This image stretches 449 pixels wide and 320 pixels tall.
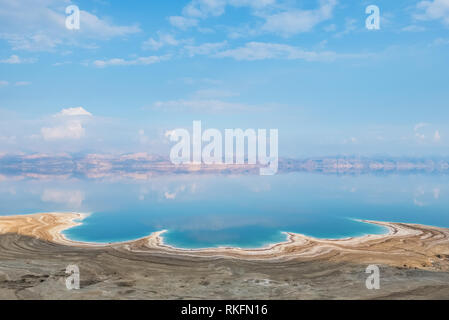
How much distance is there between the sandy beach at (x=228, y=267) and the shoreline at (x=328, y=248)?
0.23ft

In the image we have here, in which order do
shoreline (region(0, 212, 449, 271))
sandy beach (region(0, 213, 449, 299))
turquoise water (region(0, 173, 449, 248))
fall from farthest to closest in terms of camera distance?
turquoise water (region(0, 173, 449, 248)) → shoreline (region(0, 212, 449, 271)) → sandy beach (region(0, 213, 449, 299))

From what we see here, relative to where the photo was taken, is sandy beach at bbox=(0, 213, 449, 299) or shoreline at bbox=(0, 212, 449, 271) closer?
sandy beach at bbox=(0, 213, 449, 299)

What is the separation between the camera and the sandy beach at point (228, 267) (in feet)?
44.5

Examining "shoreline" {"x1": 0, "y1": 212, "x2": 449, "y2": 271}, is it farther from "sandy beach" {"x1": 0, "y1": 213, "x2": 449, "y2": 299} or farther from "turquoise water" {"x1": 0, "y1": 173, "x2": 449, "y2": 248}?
"turquoise water" {"x1": 0, "y1": 173, "x2": 449, "y2": 248}

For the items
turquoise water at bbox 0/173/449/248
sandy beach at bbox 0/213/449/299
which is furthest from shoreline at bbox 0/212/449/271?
turquoise water at bbox 0/173/449/248

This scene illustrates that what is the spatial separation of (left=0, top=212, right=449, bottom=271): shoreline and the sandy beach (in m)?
0.07

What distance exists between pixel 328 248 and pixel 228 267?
838cm

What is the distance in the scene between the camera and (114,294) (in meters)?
13.1

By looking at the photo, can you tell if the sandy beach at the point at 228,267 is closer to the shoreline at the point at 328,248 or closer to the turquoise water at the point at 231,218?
the shoreline at the point at 328,248

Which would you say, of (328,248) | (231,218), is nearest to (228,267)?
(328,248)

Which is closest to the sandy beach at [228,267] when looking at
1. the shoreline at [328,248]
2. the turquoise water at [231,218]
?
the shoreline at [328,248]

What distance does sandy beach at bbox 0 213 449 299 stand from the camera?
13555mm

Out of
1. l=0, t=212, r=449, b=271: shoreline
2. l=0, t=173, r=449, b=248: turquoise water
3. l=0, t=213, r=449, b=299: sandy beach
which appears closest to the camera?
l=0, t=213, r=449, b=299: sandy beach
